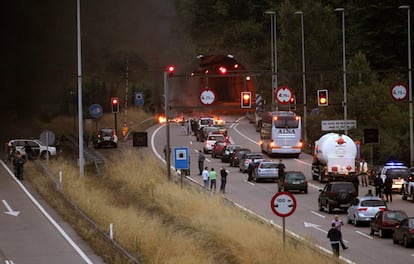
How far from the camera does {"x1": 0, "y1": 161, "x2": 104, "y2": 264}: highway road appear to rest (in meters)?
27.2

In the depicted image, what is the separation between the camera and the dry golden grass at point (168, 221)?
26266 millimetres

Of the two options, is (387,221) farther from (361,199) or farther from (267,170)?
(267,170)

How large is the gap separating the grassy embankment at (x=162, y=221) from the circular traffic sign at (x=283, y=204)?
1.89 meters

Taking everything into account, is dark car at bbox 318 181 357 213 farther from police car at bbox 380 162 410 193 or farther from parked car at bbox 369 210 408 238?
police car at bbox 380 162 410 193

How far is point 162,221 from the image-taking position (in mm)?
35219

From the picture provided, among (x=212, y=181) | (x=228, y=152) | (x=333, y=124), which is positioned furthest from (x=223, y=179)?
(x=228, y=152)

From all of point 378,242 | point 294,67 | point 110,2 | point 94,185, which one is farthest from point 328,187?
point 294,67

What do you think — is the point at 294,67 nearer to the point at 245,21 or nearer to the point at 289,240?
the point at 245,21

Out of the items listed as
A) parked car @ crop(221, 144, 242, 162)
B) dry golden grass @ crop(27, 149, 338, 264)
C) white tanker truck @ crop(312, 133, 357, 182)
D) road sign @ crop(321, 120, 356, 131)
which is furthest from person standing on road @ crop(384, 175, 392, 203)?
parked car @ crop(221, 144, 242, 162)

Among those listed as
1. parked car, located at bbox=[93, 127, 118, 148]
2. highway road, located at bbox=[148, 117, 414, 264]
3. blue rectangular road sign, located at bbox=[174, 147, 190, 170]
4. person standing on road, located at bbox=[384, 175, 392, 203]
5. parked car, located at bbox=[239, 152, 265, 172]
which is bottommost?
highway road, located at bbox=[148, 117, 414, 264]

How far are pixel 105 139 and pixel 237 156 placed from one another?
47.1ft

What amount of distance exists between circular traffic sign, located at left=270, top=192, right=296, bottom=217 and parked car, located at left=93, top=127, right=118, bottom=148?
49852 millimetres

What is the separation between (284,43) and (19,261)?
69198mm

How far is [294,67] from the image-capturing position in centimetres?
8919
